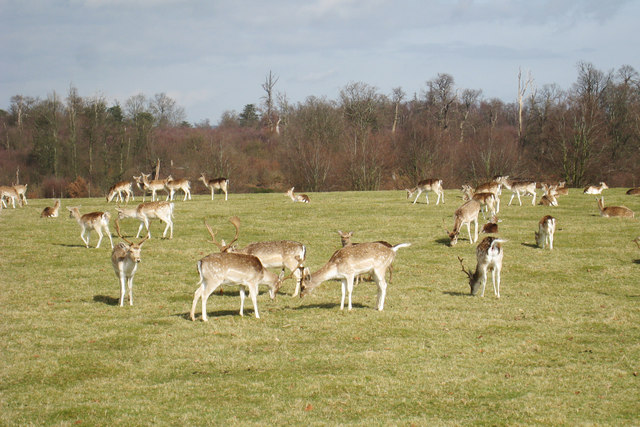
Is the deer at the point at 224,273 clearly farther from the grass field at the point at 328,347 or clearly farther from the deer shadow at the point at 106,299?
the deer shadow at the point at 106,299

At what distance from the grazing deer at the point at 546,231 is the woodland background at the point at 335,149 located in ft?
A: 116

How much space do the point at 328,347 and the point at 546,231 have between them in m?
12.2

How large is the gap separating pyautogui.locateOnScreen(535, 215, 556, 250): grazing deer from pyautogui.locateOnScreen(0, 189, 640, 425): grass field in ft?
2.65

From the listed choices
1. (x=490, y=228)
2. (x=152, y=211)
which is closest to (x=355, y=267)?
(x=490, y=228)

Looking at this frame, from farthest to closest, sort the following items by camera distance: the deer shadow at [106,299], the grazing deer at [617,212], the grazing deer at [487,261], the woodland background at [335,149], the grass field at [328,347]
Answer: the woodland background at [335,149]
the grazing deer at [617,212]
the deer shadow at [106,299]
the grazing deer at [487,261]
the grass field at [328,347]

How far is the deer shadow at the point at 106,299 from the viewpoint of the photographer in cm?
1252

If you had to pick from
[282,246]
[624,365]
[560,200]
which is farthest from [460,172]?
[624,365]

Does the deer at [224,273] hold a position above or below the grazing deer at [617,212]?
below

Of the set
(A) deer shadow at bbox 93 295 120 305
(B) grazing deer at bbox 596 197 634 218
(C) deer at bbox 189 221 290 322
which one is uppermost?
(B) grazing deer at bbox 596 197 634 218

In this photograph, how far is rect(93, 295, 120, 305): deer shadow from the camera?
12.5 m

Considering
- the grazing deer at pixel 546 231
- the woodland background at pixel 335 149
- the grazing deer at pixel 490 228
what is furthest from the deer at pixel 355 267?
the woodland background at pixel 335 149

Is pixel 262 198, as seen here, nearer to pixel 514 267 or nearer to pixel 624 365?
pixel 514 267

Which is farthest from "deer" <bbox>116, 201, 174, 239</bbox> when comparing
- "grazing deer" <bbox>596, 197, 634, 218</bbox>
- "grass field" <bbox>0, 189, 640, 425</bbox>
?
"grazing deer" <bbox>596, 197, 634, 218</bbox>

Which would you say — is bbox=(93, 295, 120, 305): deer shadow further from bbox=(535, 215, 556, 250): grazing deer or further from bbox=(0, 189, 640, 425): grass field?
bbox=(535, 215, 556, 250): grazing deer
